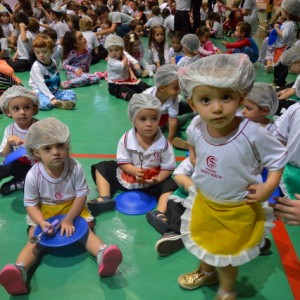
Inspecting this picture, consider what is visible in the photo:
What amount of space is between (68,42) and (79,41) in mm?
193

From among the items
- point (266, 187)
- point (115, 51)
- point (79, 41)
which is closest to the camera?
point (266, 187)

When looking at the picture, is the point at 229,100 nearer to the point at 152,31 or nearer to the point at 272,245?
the point at 272,245

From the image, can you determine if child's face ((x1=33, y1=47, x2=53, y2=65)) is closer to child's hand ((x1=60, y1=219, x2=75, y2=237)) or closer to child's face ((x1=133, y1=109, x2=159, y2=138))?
child's face ((x1=133, y1=109, x2=159, y2=138))

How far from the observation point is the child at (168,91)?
10.7 feet

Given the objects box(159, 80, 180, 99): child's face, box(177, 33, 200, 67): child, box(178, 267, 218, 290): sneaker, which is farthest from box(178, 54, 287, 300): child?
box(177, 33, 200, 67): child

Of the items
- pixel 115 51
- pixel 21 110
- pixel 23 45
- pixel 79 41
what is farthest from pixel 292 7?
pixel 21 110

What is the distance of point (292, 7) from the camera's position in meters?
5.73

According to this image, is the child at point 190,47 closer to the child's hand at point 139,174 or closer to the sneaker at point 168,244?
the child's hand at point 139,174

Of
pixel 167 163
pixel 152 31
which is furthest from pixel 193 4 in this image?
pixel 167 163

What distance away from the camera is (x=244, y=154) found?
4.91 feet

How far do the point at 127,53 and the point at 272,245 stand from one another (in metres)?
4.24

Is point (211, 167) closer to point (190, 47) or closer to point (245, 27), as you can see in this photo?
point (190, 47)

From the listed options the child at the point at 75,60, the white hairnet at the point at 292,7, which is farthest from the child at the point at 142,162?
the white hairnet at the point at 292,7

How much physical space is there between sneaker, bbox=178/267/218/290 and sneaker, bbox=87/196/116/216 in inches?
33.8
